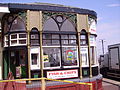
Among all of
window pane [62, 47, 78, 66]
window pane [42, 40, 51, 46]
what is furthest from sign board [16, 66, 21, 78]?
window pane [62, 47, 78, 66]

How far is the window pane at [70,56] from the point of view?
9.57 m

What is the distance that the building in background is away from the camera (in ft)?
29.4

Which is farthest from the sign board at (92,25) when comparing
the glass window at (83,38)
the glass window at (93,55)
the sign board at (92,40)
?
the glass window at (93,55)

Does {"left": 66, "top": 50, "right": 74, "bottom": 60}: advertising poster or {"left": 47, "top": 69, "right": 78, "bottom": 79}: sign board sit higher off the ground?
{"left": 66, "top": 50, "right": 74, "bottom": 60}: advertising poster

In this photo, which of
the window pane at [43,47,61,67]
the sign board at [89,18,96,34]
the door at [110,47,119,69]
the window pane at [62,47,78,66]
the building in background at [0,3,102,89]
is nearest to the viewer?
the building in background at [0,3,102,89]

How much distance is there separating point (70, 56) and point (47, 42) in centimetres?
152

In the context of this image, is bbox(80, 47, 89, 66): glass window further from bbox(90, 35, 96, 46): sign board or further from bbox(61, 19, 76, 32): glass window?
bbox(61, 19, 76, 32): glass window

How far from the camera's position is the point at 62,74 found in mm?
9227

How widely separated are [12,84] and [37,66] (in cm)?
189

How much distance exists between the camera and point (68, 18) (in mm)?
9742

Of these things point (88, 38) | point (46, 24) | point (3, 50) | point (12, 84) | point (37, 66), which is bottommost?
point (12, 84)

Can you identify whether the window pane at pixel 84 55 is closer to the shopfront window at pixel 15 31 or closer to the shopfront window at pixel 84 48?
the shopfront window at pixel 84 48

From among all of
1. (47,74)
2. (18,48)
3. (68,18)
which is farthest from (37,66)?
(68,18)

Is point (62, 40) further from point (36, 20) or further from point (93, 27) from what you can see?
point (93, 27)
